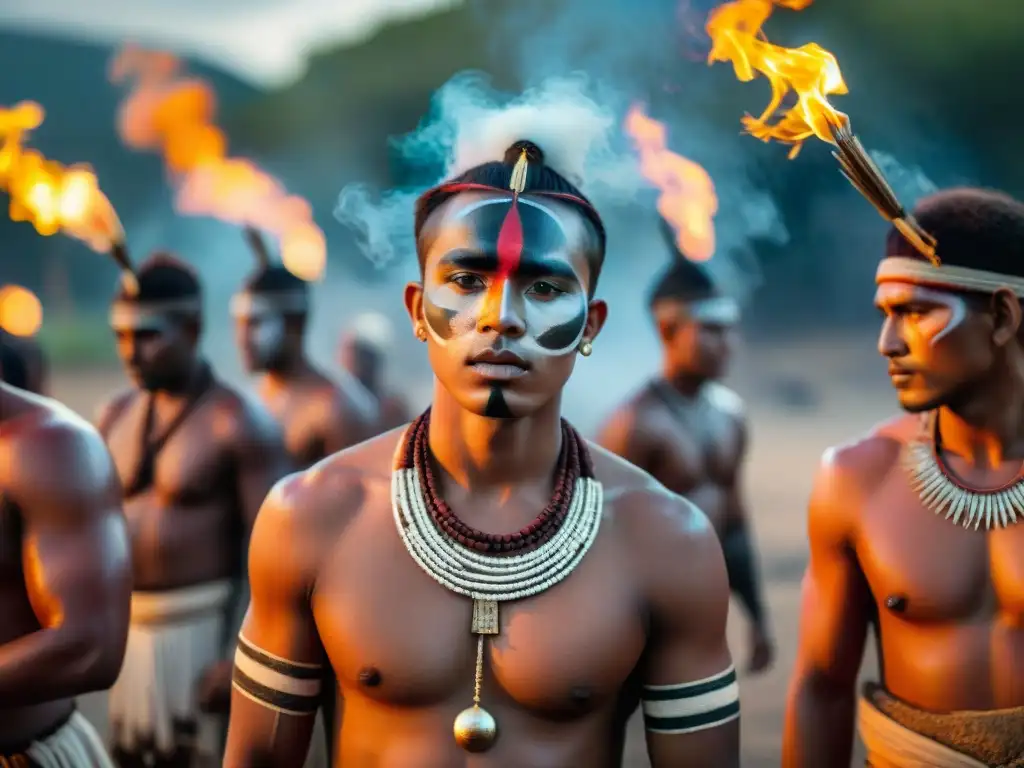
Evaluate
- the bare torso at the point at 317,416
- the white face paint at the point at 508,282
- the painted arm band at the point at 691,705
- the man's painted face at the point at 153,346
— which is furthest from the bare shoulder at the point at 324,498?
the bare torso at the point at 317,416

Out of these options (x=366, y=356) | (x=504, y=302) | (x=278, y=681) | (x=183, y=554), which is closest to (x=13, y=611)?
(x=278, y=681)

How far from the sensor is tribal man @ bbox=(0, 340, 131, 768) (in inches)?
140

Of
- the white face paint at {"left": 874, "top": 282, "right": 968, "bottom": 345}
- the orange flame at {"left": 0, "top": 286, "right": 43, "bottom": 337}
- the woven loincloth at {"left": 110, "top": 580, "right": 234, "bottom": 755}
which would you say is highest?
the white face paint at {"left": 874, "top": 282, "right": 968, "bottom": 345}

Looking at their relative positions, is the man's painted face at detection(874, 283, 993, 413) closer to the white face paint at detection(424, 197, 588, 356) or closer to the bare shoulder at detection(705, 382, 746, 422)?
the white face paint at detection(424, 197, 588, 356)

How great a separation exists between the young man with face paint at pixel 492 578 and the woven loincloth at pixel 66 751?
0.95 meters

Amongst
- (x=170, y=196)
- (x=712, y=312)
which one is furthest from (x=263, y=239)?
(x=170, y=196)

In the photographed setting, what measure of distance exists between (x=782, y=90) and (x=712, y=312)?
380 cm

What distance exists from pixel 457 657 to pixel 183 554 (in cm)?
A: 313

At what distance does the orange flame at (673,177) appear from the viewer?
12.2ft

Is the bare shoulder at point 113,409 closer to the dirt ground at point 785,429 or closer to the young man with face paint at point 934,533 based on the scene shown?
the dirt ground at point 785,429

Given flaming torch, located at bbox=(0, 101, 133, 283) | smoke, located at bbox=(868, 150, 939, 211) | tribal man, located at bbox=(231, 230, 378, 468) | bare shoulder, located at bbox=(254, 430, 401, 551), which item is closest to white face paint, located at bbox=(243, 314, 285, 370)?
tribal man, located at bbox=(231, 230, 378, 468)

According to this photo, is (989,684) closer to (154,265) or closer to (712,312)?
(712,312)

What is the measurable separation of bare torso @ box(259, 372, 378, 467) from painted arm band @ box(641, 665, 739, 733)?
4.10 metres

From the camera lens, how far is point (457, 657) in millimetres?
2998
